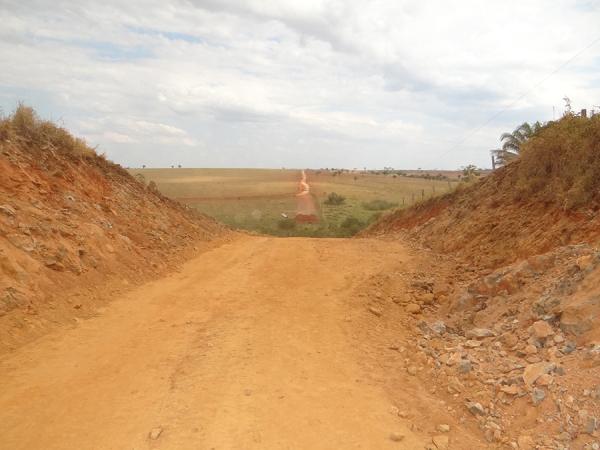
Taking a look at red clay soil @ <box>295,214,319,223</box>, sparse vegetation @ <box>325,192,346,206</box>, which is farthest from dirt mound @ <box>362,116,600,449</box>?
sparse vegetation @ <box>325,192,346,206</box>

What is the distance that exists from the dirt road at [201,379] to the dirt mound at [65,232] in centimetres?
57

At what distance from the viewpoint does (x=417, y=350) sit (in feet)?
19.5

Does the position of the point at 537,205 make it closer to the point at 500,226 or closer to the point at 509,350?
the point at 500,226

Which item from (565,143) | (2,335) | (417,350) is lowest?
(417,350)

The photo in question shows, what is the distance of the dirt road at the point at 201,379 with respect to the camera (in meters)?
4.05

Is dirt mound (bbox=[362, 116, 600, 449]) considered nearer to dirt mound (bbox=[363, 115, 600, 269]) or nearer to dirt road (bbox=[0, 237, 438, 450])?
dirt mound (bbox=[363, 115, 600, 269])

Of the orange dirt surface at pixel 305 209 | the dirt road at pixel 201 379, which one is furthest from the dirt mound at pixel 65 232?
the orange dirt surface at pixel 305 209

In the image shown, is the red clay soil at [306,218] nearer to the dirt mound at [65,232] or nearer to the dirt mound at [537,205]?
the dirt mound at [65,232]

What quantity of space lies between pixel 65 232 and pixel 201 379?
5.36 meters

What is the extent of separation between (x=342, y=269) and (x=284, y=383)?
590 cm

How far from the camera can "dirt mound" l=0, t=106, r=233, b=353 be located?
6.80 meters

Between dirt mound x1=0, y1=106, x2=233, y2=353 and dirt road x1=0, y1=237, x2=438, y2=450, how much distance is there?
0.57 metres

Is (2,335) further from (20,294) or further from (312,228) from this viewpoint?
(312,228)

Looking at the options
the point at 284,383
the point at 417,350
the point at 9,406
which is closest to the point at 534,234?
the point at 417,350
